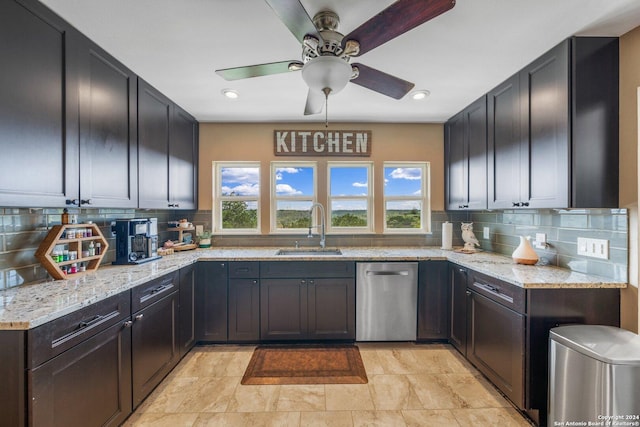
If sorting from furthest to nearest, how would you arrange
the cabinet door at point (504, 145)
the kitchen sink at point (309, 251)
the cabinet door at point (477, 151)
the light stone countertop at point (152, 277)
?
1. the kitchen sink at point (309, 251)
2. the cabinet door at point (477, 151)
3. the cabinet door at point (504, 145)
4. the light stone countertop at point (152, 277)

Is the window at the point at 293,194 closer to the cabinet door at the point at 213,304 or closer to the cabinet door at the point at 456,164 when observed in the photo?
the cabinet door at the point at 213,304

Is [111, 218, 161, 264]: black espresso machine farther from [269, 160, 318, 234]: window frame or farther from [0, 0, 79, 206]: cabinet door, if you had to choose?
[269, 160, 318, 234]: window frame

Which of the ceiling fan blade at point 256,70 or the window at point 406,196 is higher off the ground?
the ceiling fan blade at point 256,70

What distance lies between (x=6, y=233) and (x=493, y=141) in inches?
141

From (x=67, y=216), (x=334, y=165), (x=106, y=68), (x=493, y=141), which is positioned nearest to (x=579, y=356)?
(x=493, y=141)

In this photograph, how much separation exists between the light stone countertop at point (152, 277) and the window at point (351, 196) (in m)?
0.58

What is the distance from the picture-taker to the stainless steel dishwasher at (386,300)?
2773 mm

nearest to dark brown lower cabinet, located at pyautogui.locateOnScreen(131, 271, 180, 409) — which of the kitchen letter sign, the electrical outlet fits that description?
the kitchen letter sign

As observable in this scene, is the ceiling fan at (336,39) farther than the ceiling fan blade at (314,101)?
No

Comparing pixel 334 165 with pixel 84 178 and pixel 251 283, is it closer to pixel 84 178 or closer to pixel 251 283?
pixel 251 283

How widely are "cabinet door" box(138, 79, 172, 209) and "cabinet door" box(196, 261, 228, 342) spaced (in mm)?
793

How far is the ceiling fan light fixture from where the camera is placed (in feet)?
4.61

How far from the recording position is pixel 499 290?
2.00 m

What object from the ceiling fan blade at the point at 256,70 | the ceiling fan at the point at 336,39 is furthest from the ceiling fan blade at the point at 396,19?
the ceiling fan blade at the point at 256,70
